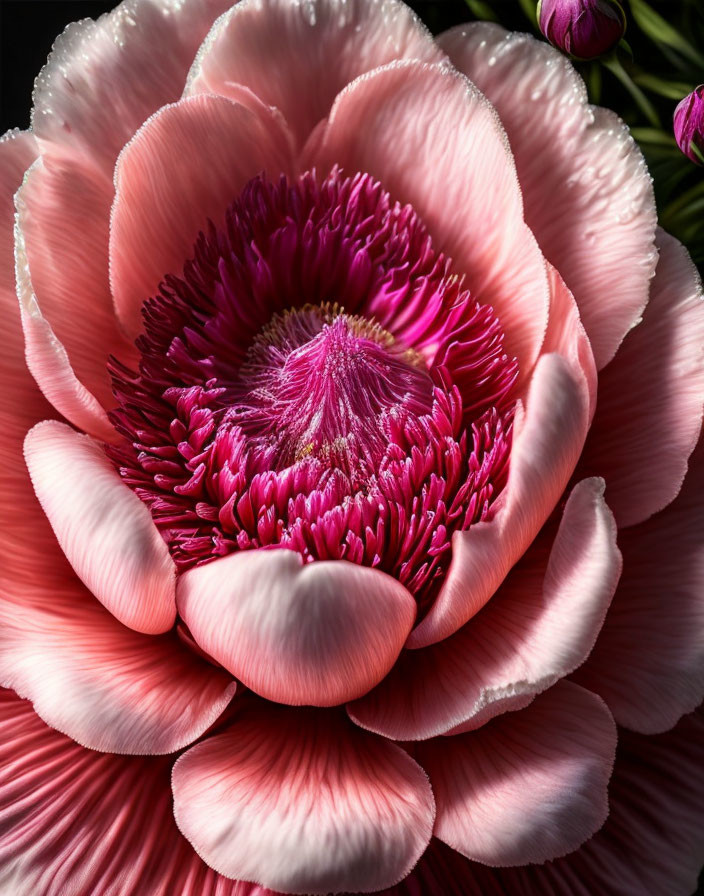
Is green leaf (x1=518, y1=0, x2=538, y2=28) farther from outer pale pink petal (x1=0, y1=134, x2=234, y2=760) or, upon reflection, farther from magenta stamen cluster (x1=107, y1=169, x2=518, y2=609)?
outer pale pink petal (x1=0, y1=134, x2=234, y2=760)

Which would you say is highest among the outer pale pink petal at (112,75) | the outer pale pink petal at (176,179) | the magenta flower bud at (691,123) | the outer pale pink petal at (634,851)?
the outer pale pink petal at (112,75)

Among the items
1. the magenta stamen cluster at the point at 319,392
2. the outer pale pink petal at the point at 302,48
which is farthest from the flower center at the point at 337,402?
the outer pale pink petal at the point at 302,48

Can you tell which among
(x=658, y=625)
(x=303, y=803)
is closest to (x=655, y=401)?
(x=658, y=625)

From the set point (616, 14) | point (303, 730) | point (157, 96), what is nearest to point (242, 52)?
point (157, 96)

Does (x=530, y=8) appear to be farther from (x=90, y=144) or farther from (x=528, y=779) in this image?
(x=528, y=779)

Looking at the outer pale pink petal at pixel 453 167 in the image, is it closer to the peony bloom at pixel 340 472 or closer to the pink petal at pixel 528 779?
the peony bloom at pixel 340 472

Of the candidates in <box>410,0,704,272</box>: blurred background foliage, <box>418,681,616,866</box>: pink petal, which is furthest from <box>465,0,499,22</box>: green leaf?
<box>418,681,616,866</box>: pink petal

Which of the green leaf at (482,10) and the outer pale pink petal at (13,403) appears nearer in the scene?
the outer pale pink petal at (13,403)
